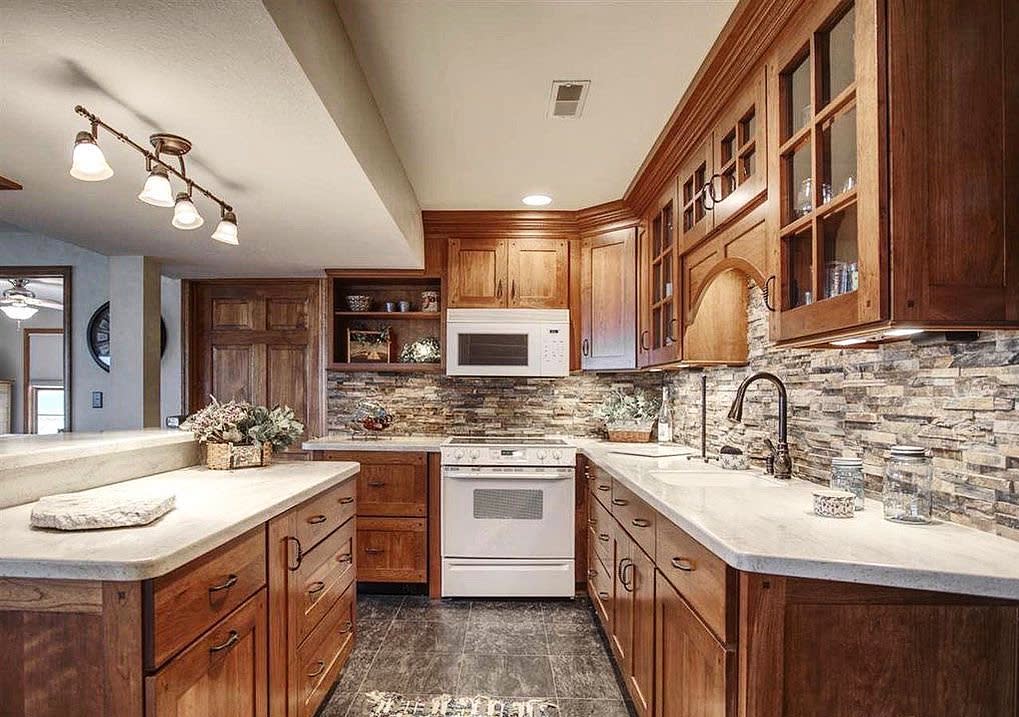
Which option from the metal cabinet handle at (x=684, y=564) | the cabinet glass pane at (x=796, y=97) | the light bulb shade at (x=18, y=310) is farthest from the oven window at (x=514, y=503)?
the light bulb shade at (x=18, y=310)

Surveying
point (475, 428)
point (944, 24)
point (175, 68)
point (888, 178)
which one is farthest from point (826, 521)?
point (475, 428)

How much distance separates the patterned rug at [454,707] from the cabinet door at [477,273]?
233 centimetres

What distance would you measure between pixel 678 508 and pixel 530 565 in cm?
204

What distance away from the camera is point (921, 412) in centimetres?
156

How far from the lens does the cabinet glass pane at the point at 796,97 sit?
1.58 metres

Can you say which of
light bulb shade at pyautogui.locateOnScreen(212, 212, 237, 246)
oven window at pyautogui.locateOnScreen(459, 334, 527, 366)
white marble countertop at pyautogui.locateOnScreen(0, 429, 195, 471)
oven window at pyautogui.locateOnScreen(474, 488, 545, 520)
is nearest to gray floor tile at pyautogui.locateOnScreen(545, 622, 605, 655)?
oven window at pyautogui.locateOnScreen(474, 488, 545, 520)

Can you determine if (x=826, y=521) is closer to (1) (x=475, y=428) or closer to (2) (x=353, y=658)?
(2) (x=353, y=658)

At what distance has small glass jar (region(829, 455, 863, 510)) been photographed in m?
1.71

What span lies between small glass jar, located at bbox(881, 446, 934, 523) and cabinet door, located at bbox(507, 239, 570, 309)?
106 inches

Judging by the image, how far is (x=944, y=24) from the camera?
1194 millimetres

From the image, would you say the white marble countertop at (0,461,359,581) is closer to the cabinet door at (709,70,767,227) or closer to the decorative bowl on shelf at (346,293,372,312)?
the cabinet door at (709,70,767,227)

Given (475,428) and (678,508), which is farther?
(475,428)

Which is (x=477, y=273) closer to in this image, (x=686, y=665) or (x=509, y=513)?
(x=509, y=513)

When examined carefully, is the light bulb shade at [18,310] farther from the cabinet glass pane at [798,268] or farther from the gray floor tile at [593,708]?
the cabinet glass pane at [798,268]
